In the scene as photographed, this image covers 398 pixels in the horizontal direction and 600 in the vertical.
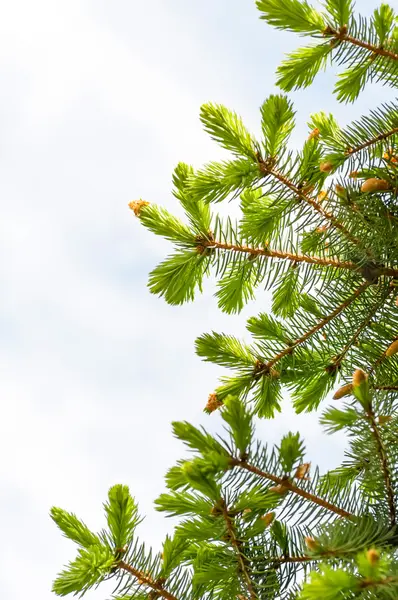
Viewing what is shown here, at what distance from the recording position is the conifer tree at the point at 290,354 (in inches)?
50.9

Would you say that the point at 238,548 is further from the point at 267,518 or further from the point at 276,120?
the point at 276,120

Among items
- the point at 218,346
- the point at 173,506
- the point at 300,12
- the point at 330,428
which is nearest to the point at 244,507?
the point at 173,506

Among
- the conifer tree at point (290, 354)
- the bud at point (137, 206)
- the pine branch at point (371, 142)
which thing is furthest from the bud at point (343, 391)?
the bud at point (137, 206)

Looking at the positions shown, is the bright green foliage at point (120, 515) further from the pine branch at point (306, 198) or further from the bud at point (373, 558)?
the pine branch at point (306, 198)

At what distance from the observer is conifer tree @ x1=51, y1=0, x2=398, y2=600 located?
4.24 ft

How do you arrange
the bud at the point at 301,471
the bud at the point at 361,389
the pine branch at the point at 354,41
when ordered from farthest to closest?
the pine branch at the point at 354,41, the bud at the point at 301,471, the bud at the point at 361,389

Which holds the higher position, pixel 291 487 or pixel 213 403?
pixel 213 403

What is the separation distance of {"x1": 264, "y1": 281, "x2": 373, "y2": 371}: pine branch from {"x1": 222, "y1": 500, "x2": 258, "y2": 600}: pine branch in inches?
34.9

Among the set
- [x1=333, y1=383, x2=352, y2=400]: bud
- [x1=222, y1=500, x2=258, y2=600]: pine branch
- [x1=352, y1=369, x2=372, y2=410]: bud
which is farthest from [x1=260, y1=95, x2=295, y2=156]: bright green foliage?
[x1=222, y1=500, x2=258, y2=600]: pine branch

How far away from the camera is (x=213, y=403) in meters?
2.15

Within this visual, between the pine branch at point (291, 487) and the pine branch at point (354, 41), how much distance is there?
1.25 m

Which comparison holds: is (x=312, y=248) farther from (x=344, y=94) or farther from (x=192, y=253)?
(x=344, y=94)

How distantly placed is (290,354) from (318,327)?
0.44 ft

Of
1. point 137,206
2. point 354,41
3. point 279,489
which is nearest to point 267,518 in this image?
point 279,489
